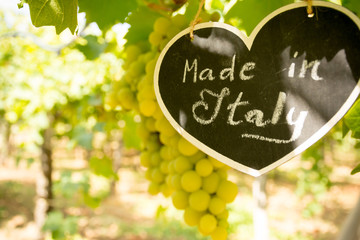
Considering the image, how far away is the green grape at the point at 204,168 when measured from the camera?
76 cm

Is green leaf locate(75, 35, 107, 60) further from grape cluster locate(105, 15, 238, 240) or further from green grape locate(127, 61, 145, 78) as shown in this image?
grape cluster locate(105, 15, 238, 240)

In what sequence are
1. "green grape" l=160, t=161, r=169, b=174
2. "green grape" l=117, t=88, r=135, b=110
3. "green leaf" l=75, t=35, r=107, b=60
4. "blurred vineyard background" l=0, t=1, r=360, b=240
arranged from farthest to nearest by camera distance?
"blurred vineyard background" l=0, t=1, r=360, b=240 → "green leaf" l=75, t=35, r=107, b=60 → "green grape" l=117, t=88, r=135, b=110 → "green grape" l=160, t=161, r=169, b=174

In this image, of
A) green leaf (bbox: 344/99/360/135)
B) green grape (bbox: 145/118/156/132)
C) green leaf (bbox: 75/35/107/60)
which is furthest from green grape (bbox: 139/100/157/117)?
green leaf (bbox: 75/35/107/60)

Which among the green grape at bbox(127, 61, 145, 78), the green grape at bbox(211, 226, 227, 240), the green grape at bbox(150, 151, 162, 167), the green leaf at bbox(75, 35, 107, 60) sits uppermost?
the green leaf at bbox(75, 35, 107, 60)

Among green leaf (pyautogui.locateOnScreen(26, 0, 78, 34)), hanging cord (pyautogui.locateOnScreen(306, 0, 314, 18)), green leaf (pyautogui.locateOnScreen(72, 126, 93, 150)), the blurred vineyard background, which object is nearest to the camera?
hanging cord (pyautogui.locateOnScreen(306, 0, 314, 18))

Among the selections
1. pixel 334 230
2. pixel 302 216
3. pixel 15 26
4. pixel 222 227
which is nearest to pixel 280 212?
pixel 302 216

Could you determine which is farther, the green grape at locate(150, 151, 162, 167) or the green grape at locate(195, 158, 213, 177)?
the green grape at locate(150, 151, 162, 167)

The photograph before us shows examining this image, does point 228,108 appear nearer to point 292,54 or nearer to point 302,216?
point 292,54

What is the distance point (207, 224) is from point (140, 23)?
2.16 feet

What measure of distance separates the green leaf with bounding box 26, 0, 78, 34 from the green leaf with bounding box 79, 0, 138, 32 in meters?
0.24

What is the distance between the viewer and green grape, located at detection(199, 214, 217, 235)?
751 mm

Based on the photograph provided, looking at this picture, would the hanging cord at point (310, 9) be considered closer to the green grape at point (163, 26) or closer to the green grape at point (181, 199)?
the green grape at point (163, 26)

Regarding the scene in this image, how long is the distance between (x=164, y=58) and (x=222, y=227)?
44 centimetres

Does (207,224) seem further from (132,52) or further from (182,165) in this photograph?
(132,52)
